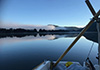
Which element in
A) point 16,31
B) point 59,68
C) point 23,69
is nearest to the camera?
point 59,68

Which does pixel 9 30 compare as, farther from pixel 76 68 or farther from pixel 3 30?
pixel 76 68

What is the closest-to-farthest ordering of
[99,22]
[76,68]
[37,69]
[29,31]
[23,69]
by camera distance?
[99,22], [37,69], [76,68], [23,69], [29,31]

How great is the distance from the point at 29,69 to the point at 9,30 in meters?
150

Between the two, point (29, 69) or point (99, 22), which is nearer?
point (99, 22)

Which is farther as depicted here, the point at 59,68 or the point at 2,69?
the point at 2,69

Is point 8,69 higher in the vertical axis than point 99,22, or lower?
lower

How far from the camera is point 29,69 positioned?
26.8ft

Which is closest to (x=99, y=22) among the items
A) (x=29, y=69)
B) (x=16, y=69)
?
(x=29, y=69)

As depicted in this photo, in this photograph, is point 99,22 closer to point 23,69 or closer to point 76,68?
point 76,68

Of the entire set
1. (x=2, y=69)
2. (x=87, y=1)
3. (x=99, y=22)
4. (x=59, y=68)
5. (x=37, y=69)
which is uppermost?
(x=87, y=1)

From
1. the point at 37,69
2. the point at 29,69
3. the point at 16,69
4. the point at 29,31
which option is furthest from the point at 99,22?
the point at 29,31

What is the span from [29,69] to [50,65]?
196 inches

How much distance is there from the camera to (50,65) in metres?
4.16

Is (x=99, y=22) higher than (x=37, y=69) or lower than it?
higher
